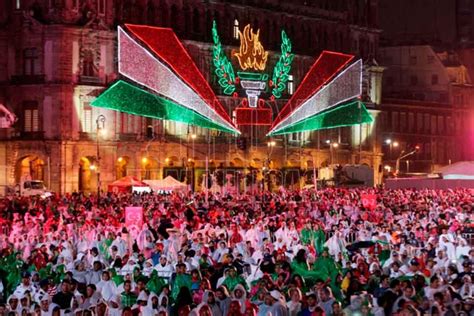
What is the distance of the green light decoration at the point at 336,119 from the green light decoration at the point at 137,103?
45.5 ft

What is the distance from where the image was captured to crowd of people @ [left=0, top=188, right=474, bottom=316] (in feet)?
65.5

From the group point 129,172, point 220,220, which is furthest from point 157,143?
point 220,220

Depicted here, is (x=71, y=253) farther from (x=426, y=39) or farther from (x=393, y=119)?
(x=426, y=39)

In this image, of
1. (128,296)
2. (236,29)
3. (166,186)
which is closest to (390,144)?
(236,29)

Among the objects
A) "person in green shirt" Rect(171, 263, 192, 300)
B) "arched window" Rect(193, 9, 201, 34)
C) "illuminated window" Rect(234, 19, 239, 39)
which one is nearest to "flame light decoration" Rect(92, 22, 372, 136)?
"arched window" Rect(193, 9, 201, 34)

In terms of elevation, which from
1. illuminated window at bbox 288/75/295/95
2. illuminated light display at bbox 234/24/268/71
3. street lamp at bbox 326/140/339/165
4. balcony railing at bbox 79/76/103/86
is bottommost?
street lamp at bbox 326/140/339/165

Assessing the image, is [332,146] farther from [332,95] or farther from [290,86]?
[332,95]

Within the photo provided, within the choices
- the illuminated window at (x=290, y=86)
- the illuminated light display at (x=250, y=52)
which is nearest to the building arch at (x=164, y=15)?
the illuminated light display at (x=250, y=52)

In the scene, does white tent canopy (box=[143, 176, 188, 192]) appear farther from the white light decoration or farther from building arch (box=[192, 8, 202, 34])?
building arch (box=[192, 8, 202, 34])

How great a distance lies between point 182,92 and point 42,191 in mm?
14110

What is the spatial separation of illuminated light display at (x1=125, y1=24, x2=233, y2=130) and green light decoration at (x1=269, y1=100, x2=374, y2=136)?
28.7 ft

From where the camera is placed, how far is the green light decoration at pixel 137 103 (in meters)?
76.1

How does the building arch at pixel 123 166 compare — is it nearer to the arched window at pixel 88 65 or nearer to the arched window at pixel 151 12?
the arched window at pixel 88 65

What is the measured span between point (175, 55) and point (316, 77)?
712 inches
